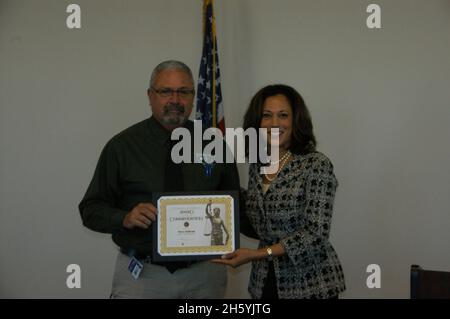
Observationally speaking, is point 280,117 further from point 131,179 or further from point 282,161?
point 131,179

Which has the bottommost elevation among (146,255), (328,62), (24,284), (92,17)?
(24,284)

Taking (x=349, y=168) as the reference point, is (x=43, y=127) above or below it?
above

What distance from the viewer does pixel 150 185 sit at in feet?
8.61

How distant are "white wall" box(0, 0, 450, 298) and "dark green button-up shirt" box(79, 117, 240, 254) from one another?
1.54 meters

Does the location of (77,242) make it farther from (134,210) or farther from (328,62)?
(328,62)

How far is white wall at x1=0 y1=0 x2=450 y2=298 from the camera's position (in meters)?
4.14

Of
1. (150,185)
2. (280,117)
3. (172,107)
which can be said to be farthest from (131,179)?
(280,117)

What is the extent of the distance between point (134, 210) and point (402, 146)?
245 cm

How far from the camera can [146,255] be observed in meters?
2.63

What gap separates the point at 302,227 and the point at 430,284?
67cm

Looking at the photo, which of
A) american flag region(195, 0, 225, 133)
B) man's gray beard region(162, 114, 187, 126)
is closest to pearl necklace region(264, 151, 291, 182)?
man's gray beard region(162, 114, 187, 126)

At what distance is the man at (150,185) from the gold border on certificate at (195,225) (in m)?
0.16
